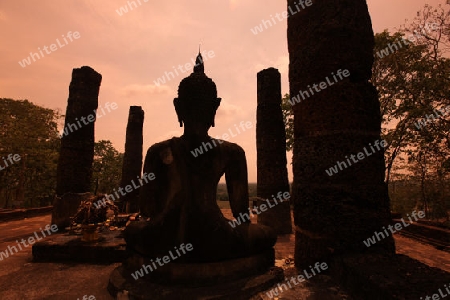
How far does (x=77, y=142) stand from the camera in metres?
8.37

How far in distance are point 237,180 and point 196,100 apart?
3.16 ft

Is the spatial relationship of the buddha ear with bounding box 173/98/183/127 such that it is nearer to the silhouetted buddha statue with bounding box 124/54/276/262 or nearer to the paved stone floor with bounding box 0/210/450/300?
the silhouetted buddha statue with bounding box 124/54/276/262

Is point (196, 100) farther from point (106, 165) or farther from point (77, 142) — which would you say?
point (106, 165)

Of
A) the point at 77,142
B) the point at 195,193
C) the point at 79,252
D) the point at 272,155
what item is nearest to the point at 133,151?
the point at 77,142

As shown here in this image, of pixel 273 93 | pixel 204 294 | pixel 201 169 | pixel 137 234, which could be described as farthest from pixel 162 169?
pixel 273 93

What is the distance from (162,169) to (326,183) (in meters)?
1.79

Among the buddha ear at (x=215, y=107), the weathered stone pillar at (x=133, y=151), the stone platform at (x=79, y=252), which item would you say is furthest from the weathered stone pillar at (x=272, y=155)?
the weathered stone pillar at (x=133, y=151)

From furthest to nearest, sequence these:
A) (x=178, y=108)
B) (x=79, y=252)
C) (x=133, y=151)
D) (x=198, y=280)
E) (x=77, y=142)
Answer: (x=133, y=151)
(x=77, y=142)
(x=79, y=252)
(x=178, y=108)
(x=198, y=280)

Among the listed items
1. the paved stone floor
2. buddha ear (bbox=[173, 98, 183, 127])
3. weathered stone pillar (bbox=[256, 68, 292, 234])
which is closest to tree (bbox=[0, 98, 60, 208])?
the paved stone floor

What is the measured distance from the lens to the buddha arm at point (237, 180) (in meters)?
2.71

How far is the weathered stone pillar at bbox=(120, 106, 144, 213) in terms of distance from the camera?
14305 mm

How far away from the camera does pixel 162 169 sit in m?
2.60

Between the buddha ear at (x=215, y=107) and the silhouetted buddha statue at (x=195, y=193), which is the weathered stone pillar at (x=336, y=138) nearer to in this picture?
the silhouetted buddha statue at (x=195, y=193)

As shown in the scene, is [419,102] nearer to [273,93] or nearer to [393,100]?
[393,100]
